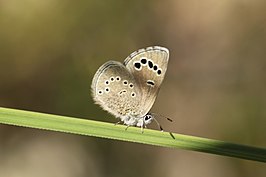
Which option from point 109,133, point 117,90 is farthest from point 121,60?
point 109,133

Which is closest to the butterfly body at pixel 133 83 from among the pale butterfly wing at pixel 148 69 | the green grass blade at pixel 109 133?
the pale butterfly wing at pixel 148 69

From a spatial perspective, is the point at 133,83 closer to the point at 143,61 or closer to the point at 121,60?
the point at 143,61

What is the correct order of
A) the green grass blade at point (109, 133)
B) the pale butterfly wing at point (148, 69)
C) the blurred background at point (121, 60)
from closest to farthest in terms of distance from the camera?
the green grass blade at point (109, 133) → the pale butterfly wing at point (148, 69) → the blurred background at point (121, 60)

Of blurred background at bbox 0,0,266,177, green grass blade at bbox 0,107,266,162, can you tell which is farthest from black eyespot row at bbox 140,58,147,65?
blurred background at bbox 0,0,266,177

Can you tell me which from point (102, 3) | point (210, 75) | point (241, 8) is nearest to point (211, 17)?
point (241, 8)

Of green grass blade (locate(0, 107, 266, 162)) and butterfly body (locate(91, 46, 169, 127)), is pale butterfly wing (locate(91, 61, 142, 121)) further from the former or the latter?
green grass blade (locate(0, 107, 266, 162))

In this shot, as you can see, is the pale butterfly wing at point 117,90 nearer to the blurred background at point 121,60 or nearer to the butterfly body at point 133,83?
the butterfly body at point 133,83

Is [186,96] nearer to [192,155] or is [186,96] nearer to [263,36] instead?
[192,155]

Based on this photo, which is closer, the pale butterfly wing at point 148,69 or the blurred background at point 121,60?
the pale butterfly wing at point 148,69
